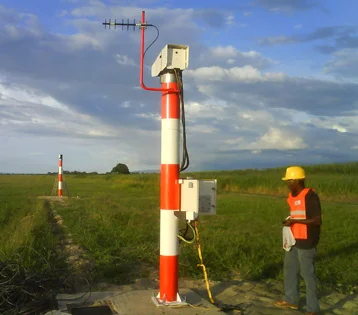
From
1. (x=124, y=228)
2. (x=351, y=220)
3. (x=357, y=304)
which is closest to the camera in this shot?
(x=357, y=304)

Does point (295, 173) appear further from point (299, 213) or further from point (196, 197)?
point (196, 197)

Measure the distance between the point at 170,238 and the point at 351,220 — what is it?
10.4m

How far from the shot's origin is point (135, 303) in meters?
5.67

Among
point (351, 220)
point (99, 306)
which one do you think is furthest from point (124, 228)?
point (351, 220)

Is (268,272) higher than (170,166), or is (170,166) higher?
(170,166)

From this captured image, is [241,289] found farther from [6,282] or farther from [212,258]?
[6,282]

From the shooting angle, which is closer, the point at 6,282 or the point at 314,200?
the point at 6,282

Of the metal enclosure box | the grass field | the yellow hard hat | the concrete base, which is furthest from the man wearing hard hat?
the metal enclosure box

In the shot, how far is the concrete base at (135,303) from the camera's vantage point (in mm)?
5445

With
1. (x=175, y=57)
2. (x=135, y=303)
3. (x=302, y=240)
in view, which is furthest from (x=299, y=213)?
(x=175, y=57)

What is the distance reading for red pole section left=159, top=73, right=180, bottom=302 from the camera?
18.7ft

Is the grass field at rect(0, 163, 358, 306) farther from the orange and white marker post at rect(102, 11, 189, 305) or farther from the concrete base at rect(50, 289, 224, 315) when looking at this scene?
the orange and white marker post at rect(102, 11, 189, 305)

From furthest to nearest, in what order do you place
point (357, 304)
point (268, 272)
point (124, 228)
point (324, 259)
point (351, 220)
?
point (351, 220) → point (124, 228) → point (324, 259) → point (268, 272) → point (357, 304)

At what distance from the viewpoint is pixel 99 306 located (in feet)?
18.5
